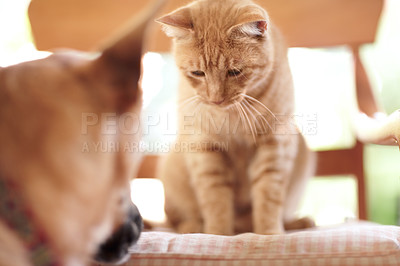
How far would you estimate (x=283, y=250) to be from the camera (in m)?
0.96

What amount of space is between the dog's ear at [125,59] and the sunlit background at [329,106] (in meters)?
1.21

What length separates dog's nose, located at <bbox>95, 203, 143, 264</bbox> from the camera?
0.82 m

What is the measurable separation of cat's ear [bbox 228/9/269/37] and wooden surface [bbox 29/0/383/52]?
529 mm

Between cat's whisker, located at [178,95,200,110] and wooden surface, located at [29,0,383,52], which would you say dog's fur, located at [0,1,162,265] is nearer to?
cat's whisker, located at [178,95,200,110]

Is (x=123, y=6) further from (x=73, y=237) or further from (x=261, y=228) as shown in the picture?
(x=73, y=237)

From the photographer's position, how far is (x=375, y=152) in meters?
2.02

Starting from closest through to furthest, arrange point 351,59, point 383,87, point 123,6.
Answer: point 123,6 → point 351,59 → point 383,87

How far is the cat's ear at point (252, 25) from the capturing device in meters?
1.19

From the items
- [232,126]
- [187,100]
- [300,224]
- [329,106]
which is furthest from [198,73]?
[329,106]

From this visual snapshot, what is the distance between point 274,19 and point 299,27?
0.13 m

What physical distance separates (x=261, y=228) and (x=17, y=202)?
0.93 metres

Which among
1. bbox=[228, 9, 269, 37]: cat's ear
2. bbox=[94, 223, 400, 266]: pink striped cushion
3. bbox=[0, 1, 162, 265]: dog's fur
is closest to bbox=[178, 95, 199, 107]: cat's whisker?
bbox=[228, 9, 269, 37]: cat's ear

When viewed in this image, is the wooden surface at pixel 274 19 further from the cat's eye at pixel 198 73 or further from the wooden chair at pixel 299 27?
the cat's eye at pixel 198 73

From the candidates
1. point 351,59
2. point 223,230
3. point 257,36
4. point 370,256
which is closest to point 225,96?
point 257,36
